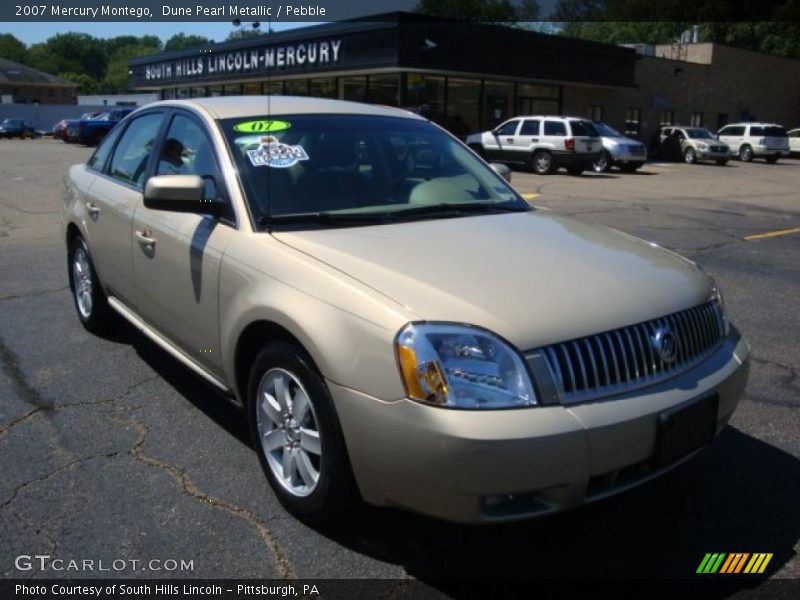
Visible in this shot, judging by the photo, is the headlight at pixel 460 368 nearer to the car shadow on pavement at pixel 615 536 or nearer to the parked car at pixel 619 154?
the car shadow on pavement at pixel 615 536

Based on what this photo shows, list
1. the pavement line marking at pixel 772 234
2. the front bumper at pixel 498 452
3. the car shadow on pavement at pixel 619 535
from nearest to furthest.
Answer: the front bumper at pixel 498 452 → the car shadow on pavement at pixel 619 535 → the pavement line marking at pixel 772 234

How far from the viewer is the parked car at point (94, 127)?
3416 cm

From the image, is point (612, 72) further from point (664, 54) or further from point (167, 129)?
point (167, 129)

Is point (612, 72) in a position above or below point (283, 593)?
above

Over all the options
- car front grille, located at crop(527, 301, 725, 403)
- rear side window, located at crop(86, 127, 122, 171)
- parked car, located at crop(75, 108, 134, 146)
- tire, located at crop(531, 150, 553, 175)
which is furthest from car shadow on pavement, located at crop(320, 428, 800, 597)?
parked car, located at crop(75, 108, 134, 146)

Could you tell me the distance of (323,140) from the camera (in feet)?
12.5

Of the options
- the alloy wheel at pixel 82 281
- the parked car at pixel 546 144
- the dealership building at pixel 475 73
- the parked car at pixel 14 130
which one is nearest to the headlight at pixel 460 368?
the alloy wheel at pixel 82 281

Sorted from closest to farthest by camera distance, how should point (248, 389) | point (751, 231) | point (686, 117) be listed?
point (248, 389), point (751, 231), point (686, 117)

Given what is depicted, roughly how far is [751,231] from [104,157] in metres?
9.42

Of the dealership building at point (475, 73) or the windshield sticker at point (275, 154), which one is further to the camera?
the dealership building at point (475, 73)

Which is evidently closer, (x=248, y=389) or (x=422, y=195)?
(x=248, y=389)

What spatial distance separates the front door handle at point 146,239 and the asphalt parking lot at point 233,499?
90cm

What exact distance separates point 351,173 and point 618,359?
1.72 metres

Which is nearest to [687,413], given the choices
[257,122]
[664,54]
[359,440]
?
[359,440]
